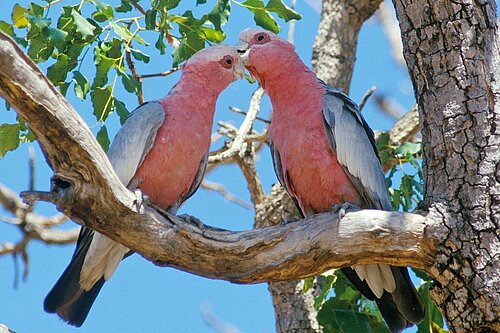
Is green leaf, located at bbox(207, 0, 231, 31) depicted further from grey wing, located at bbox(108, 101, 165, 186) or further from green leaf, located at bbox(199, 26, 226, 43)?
grey wing, located at bbox(108, 101, 165, 186)

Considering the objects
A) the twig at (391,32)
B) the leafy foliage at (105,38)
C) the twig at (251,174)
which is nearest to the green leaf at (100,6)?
the leafy foliage at (105,38)

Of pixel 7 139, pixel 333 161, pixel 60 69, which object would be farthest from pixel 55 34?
pixel 333 161

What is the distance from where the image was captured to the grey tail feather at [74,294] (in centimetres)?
519

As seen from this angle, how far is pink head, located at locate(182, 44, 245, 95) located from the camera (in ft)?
19.9

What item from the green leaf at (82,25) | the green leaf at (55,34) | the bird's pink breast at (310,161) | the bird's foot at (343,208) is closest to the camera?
the bird's foot at (343,208)

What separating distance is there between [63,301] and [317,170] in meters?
1.95

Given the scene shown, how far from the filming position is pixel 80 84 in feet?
17.2

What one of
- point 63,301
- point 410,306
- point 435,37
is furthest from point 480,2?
point 63,301

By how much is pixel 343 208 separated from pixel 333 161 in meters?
0.71

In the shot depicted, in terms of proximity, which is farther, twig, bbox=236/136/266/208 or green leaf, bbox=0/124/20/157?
twig, bbox=236/136/266/208

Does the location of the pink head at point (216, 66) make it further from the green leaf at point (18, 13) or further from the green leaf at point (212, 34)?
the green leaf at point (18, 13)

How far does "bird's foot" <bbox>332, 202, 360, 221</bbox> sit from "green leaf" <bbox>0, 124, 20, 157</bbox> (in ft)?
7.41

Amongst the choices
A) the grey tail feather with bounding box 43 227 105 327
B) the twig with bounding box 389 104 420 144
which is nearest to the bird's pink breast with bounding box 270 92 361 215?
the grey tail feather with bounding box 43 227 105 327

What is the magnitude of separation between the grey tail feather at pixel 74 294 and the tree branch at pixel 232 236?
0.89 metres
